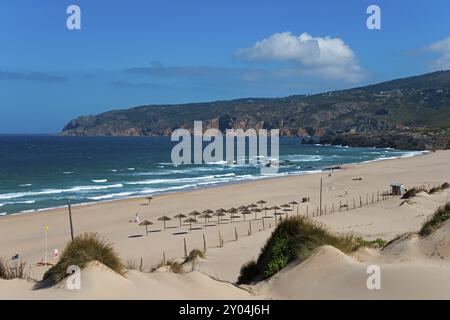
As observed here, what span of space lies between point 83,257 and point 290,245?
4.20 metres

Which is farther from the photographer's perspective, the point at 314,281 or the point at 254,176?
the point at 254,176

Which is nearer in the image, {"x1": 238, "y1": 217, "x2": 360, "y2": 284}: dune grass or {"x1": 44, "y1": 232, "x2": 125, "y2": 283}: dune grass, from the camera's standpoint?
{"x1": 44, "y1": 232, "x2": 125, "y2": 283}: dune grass

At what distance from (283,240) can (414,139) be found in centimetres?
12616

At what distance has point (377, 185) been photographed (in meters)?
50.6

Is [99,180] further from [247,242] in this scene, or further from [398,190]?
[247,242]

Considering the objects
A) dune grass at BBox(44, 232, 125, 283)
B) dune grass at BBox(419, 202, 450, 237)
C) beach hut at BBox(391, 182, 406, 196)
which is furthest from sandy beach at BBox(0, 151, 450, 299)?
beach hut at BBox(391, 182, 406, 196)

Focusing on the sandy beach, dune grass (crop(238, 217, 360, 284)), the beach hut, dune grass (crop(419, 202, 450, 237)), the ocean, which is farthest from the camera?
the ocean

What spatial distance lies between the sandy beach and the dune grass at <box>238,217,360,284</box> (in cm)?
36

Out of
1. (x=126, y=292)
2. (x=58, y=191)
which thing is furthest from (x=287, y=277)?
(x=58, y=191)

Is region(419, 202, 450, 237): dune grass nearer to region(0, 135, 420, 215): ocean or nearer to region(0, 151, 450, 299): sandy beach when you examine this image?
region(0, 151, 450, 299): sandy beach

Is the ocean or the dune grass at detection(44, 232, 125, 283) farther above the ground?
the dune grass at detection(44, 232, 125, 283)

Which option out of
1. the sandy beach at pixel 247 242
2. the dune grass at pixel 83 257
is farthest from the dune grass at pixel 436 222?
the dune grass at pixel 83 257

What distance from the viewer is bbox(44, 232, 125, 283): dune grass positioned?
788 cm

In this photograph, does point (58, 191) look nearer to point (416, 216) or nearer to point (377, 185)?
point (377, 185)
